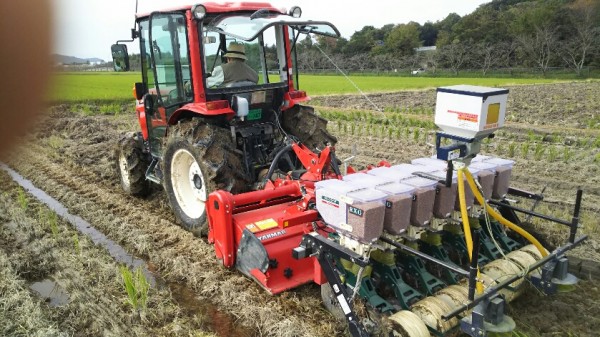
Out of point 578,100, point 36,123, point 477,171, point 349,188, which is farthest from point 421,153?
point 578,100

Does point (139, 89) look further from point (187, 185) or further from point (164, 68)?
point (187, 185)

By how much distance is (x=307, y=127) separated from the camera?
5840 mm

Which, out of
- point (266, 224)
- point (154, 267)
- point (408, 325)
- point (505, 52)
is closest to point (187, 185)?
point (154, 267)

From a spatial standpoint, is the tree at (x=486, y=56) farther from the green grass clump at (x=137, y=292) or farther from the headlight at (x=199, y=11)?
the green grass clump at (x=137, y=292)

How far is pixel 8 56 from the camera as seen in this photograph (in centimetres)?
56

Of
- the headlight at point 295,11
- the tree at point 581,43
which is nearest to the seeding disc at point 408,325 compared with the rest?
the headlight at point 295,11

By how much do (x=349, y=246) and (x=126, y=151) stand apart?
4393mm

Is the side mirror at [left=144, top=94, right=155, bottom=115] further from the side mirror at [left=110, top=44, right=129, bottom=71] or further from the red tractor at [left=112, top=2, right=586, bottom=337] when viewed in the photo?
the side mirror at [left=110, top=44, right=129, bottom=71]

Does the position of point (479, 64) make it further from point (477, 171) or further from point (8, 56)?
point (8, 56)

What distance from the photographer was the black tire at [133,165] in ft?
22.0

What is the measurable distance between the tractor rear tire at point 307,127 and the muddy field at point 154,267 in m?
1.79

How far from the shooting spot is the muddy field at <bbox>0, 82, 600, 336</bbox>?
3770 millimetres

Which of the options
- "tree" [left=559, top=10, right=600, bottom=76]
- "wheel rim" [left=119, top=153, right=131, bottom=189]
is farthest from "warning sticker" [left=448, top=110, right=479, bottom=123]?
"tree" [left=559, top=10, right=600, bottom=76]

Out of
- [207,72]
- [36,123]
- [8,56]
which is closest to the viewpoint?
[8,56]
